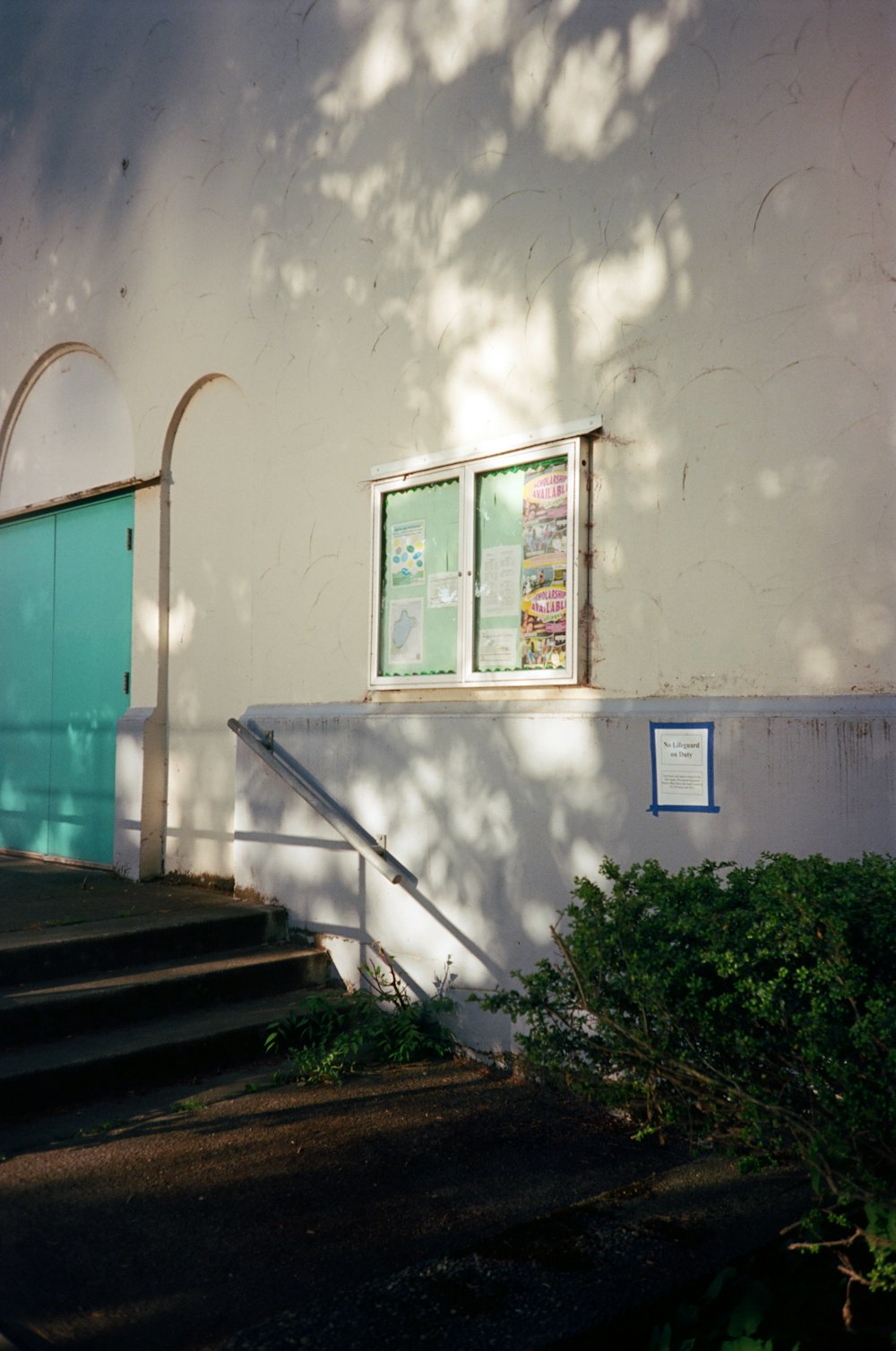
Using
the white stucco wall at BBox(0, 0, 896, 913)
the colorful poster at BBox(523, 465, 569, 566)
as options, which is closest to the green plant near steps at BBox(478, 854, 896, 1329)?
the white stucco wall at BBox(0, 0, 896, 913)

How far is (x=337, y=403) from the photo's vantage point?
6.79 m

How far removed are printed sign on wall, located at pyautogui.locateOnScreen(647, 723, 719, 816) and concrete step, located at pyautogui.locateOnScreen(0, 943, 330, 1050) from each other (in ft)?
7.65

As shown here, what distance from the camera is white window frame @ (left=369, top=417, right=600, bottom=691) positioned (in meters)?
5.53

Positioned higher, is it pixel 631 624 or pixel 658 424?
pixel 658 424

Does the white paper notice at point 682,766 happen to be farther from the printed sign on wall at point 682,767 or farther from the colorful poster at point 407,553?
the colorful poster at point 407,553

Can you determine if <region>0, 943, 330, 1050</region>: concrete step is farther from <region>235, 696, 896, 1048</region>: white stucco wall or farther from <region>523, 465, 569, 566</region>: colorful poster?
<region>523, 465, 569, 566</region>: colorful poster

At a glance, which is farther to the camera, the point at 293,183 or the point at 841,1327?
the point at 293,183

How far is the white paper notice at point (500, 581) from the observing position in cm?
586

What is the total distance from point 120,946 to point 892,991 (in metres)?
4.07

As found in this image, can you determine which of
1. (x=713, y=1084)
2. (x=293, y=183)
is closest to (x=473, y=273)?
(x=293, y=183)

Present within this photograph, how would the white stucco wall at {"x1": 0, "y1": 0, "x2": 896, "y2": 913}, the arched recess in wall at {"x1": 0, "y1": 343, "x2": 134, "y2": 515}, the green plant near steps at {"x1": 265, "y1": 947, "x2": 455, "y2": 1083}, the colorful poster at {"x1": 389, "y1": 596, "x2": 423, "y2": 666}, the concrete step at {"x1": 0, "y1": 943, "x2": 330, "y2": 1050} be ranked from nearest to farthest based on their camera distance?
the white stucco wall at {"x1": 0, "y1": 0, "x2": 896, "y2": 913} < the concrete step at {"x1": 0, "y1": 943, "x2": 330, "y2": 1050} < the green plant near steps at {"x1": 265, "y1": 947, "x2": 455, "y2": 1083} < the colorful poster at {"x1": 389, "y1": 596, "x2": 423, "y2": 666} < the arched recess in wall at {"x1": 0, "y1": 343, "x2": 134, "y2": 515}

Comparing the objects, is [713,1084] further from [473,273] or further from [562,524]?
[473,273]

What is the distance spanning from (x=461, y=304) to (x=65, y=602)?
419 cm

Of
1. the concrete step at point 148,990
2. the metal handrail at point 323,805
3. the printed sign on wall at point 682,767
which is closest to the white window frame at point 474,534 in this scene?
the printed sign on wall at point 682,767
